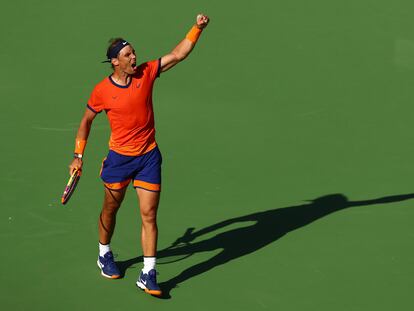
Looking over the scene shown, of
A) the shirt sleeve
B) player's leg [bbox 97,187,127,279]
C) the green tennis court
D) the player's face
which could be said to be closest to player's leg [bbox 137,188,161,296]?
the green tennis court

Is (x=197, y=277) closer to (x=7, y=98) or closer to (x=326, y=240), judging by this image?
(x=326, y=240)

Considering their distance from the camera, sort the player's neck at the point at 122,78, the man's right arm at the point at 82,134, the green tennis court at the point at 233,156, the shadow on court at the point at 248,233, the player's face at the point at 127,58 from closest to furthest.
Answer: the player's face at the point at 127,58 < the player's neck at the point at 122,78 < the man's right arm at the point at 82,134 < the green tennis court at the point at 233,156 < the shadow on court at the point at 248,233

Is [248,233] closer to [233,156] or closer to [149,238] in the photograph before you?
[149,238]

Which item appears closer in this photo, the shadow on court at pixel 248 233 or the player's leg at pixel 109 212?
the player's leg at pixel 109 212

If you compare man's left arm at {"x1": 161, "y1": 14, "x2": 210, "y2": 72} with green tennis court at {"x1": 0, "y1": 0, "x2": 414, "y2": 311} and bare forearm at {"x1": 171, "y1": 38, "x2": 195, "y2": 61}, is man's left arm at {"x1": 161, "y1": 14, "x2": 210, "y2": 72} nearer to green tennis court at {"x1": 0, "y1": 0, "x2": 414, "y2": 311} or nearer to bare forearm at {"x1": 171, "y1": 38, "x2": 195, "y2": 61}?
bare forearm at {"x1": 171, "y1": 38, "x2": 195, "y2": 61}

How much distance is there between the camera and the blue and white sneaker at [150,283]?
10.8 m

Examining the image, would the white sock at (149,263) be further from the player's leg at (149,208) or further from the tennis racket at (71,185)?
the tennis racket at (71,185)

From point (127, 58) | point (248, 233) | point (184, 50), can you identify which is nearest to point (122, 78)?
point (127, 58)

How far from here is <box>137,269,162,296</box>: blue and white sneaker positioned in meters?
10.8

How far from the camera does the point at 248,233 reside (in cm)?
1222

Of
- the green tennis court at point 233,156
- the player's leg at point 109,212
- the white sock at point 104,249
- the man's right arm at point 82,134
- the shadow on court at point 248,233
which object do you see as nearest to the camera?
the man's right arm at point 82,134

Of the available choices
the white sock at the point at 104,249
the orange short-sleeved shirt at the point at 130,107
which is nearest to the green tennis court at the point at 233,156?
the white sock at the point at 104,249

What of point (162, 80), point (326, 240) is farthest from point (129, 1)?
point (326, 240)

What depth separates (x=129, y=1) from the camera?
58.0 feet
